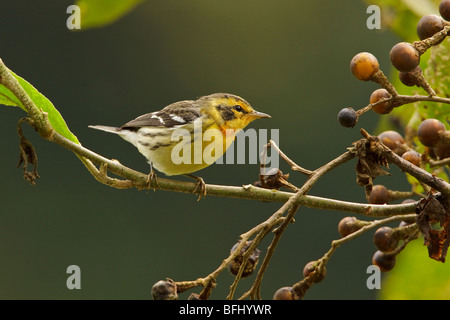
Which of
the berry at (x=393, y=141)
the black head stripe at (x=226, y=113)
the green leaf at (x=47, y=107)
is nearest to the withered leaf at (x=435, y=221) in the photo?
the berry at (x=393, y=141)

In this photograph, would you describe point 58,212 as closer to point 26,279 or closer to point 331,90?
point 26,279

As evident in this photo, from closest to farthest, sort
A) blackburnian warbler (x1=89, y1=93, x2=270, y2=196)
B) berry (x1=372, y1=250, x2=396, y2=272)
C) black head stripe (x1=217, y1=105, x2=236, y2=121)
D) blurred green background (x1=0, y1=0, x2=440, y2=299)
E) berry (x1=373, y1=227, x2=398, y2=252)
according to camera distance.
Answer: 1. berry (x1=373, y1=227, x2=398, y2=252)
2. berry (x1=372, y1=250, x2=396, y2=272)
3. blackburnian warbler (x1=89, y1=93, x2=270, y2=196)
4. black head stripe (x1=217, y1=105, x2=236, y2=121)
5. blurred green background (x1=0, y1=0, x2=440, y2=299)

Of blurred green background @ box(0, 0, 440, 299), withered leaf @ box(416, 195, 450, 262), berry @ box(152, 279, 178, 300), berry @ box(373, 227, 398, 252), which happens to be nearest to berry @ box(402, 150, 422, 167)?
berry @ box(373, 227, 398, 252)

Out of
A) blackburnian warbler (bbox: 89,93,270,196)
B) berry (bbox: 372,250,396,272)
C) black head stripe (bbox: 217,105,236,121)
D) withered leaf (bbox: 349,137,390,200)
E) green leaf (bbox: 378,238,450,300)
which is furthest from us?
black head stripe (bbox: 217,105,236,121)

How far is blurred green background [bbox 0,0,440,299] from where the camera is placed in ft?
32.8

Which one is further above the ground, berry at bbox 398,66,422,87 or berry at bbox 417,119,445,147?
berry at bbox 398,66,422,87

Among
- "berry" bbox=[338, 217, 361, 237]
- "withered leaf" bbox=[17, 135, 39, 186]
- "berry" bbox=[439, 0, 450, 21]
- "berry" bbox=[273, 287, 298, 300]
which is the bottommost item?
"berry" bbox=[273, 287, 298, 300]

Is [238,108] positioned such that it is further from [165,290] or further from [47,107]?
[165,290]

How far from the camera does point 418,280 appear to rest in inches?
95.8

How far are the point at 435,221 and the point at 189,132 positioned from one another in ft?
6.11

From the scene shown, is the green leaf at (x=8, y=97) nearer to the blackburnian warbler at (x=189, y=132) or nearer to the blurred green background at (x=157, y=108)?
the blackburnian warbler at (x=189, y=132)

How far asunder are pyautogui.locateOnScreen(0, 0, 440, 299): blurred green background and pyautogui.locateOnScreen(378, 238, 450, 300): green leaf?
6.32 metres

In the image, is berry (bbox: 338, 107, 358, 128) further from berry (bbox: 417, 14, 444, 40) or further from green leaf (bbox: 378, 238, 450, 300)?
green leaf (bbox: 378, 238, 450, 300)
